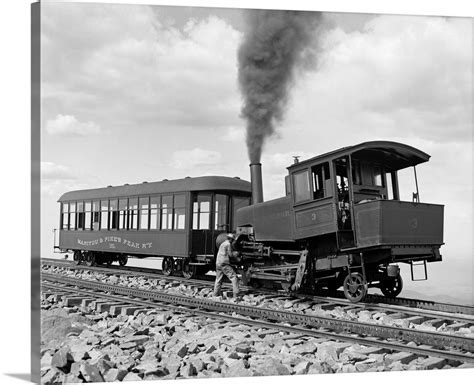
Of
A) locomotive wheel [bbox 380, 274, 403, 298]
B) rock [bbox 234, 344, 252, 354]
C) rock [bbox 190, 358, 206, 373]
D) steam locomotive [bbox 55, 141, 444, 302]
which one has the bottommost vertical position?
rock [bbox 190, 358, 206, 373]

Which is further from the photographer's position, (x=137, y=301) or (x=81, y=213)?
(x=81, y=213)

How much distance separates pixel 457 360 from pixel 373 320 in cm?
237

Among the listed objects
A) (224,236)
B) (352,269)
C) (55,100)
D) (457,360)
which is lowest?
(457,360)

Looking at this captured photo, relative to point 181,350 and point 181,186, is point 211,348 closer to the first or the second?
point 181,350

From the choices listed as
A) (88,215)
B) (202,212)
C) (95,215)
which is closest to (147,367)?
(202,212)

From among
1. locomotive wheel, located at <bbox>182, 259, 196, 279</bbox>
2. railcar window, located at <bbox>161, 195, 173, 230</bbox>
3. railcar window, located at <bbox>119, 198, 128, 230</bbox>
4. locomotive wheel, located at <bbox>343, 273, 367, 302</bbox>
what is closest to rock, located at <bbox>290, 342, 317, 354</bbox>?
locomotive wheel, located at <bbox>343, 273, 367, 302</bbox>

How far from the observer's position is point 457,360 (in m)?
5.61

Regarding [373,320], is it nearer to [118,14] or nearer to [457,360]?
[457,360]

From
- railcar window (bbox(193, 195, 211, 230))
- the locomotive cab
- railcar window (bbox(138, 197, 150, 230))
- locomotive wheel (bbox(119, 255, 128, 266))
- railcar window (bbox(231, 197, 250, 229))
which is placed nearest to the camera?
the locomotive cab

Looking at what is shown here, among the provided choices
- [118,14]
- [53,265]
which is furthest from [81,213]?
[118,14]

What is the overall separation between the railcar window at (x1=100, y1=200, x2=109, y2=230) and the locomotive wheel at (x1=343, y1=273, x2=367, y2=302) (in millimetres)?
9418

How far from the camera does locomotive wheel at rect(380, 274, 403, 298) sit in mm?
10031

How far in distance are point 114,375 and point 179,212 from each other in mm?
8944

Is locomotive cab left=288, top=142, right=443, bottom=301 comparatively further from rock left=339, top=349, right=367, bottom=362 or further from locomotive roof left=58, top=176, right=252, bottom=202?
locomotive roof left=58, top=176, right=252, bottom=202
